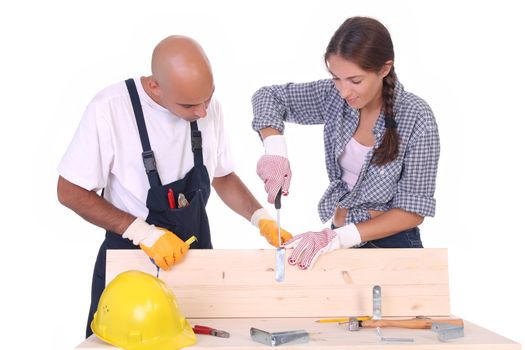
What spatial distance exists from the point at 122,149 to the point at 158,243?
441 mm

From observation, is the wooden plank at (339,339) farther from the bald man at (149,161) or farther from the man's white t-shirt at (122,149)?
the man's white t-shirt at (122,149)

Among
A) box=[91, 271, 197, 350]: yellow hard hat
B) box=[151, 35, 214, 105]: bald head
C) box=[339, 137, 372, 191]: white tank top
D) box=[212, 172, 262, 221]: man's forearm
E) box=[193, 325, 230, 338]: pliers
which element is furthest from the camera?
box=[212, 172, 262, 221]: man's forearm

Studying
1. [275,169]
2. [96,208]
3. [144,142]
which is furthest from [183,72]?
[96,208]

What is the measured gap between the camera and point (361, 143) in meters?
2.77

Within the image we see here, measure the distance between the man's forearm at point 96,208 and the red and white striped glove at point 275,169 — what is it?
520mm

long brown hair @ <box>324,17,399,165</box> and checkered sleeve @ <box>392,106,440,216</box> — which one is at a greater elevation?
long brown hair @ <box>324,17,399,165</box>

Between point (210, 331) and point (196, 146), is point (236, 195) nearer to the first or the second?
point (196, 146)

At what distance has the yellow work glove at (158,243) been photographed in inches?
96.7

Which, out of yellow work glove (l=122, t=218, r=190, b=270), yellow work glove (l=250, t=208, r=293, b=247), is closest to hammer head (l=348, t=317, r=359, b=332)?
yellow work glove (l=250, t=208, r=293, b=247)

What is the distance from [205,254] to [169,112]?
0.60 meters

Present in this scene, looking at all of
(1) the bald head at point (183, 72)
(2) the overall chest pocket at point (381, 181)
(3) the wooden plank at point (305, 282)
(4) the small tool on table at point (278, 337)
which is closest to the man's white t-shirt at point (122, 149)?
(1) the bald head at point (183, 72)

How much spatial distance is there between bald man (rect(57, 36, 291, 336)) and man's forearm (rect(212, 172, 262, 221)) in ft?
0.66

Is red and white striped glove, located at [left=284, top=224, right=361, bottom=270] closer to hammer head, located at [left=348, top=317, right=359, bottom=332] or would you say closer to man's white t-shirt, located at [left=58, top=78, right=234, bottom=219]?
hammer head, located at [left=348, top=317, right=359, bottom=332]

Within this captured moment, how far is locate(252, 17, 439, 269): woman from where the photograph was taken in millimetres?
2549
